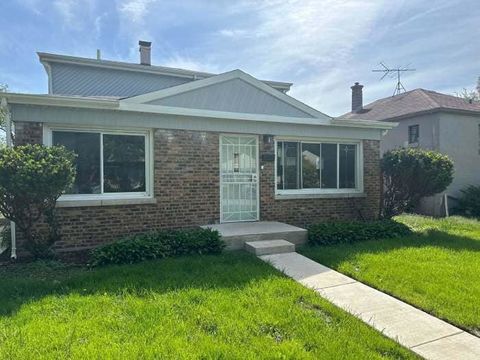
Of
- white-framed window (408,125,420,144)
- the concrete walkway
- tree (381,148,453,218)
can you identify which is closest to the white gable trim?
tree (381,148,453,218)

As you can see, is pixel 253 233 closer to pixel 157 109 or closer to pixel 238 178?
pixel 238 178

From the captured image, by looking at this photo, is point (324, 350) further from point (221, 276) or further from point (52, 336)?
point (52, 336)

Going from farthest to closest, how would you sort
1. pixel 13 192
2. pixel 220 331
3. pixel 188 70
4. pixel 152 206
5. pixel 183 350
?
pixel 188 70, pixel 152 206, pixel 13 192, pixel 220 331, pixel 183 350

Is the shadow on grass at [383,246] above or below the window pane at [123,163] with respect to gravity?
below

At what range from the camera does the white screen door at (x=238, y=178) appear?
8.40 metres

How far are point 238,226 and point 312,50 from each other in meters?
5.93

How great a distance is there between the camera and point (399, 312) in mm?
4191

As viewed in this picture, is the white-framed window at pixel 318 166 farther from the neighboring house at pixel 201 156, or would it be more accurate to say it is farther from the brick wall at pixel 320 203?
the brick wall at pixel 320 203

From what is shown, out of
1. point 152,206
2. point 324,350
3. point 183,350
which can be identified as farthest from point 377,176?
point 183,350

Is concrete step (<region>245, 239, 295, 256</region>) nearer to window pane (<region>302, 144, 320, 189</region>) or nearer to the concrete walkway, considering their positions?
the concrete walkway

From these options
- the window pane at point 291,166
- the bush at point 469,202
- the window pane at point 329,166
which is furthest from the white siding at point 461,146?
the window pane at point 291,166

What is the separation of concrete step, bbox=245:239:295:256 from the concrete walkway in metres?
0.64

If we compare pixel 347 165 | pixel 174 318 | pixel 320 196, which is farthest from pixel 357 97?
pixel 174 318

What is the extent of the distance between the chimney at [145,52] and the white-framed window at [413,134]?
1103 centimetres
